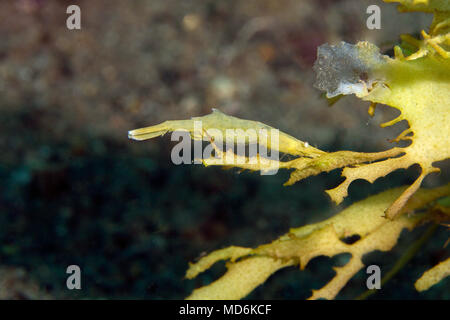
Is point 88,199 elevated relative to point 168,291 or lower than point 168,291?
elevated

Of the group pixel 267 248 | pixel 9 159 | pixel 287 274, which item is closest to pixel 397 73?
pixel 267 248

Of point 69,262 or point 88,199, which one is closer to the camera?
point 69,262

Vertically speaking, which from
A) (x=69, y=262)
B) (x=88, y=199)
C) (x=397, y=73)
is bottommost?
(x=69, y=262)

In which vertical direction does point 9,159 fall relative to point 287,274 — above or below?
above

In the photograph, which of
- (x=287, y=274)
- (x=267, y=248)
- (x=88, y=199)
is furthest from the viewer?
(x=88, y=199)
